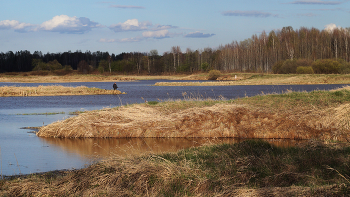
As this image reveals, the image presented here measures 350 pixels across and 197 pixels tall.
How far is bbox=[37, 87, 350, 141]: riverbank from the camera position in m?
15.4

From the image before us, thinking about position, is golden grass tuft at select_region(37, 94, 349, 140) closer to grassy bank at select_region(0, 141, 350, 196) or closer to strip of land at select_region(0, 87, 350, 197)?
strip of land at select_region(0, 87, 350, 197)

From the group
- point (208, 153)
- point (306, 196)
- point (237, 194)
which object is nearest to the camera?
point (306, 196)

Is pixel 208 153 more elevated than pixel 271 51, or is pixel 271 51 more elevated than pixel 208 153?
pixel 271 51

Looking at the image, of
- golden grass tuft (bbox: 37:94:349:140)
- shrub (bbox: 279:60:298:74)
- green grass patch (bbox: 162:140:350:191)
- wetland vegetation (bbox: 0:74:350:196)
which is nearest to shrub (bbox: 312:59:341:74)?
shrub (bbox: 279:60:298:74)

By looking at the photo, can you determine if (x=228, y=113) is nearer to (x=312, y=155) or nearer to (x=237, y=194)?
(x=312, y=155)

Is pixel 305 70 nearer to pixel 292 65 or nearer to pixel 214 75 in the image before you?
pixel 292 65

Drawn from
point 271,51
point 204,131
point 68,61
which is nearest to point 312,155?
point 204,131

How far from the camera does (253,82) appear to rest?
251ft

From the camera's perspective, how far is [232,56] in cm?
13112

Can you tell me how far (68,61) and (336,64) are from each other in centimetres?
12779

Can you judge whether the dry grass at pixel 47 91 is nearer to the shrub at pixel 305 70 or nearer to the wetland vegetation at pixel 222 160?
the wetland vegetation at pixel 222 160

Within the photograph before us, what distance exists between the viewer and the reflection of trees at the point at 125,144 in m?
13.5

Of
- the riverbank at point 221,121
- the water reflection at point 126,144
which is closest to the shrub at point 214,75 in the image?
the riverbank at point 221,121

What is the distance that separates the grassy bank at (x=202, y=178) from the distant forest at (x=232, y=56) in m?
87.6
